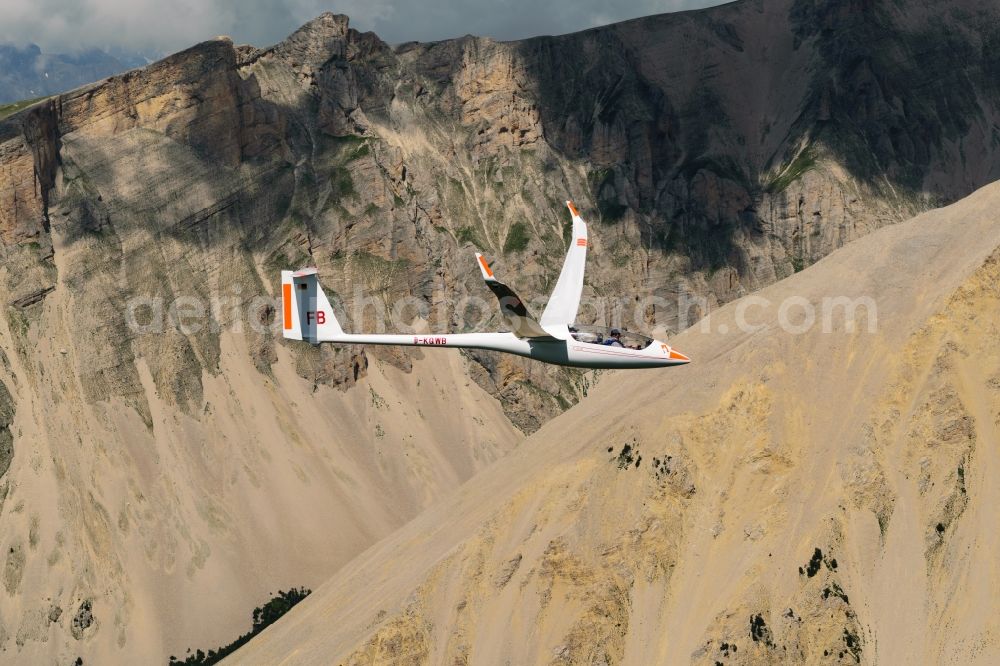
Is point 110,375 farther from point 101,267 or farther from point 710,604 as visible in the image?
point 710,604

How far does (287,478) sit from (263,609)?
2057 centimetres

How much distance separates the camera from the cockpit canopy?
212 feet

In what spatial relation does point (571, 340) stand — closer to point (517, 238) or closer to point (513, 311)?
point (513, 311)

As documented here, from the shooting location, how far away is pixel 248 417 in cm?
15700

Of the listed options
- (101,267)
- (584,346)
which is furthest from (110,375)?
(584,346)

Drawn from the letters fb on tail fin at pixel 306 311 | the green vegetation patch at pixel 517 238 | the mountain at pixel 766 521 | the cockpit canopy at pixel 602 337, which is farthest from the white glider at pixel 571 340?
the green vegetation patch at pixel 517 238

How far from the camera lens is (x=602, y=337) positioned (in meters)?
65.1

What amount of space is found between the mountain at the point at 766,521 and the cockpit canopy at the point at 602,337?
2824 centimetres

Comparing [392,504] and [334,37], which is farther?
[334,37]

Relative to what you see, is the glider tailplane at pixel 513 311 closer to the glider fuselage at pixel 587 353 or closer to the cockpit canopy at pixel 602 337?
the glider fuselage at pixel 587 353

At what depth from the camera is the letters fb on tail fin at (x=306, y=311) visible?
252 feet

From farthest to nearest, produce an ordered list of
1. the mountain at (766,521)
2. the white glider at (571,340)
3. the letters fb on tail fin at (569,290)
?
the mountain at (766,521), the letters fb on tail fin at (569,290), the white glider at (571,340)

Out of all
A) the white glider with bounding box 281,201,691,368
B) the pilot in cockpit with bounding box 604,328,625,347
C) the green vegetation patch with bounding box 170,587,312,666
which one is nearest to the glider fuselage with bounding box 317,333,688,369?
the white glider with bounding box 281,201,691,368

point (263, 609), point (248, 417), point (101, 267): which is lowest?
point (263, 609)
